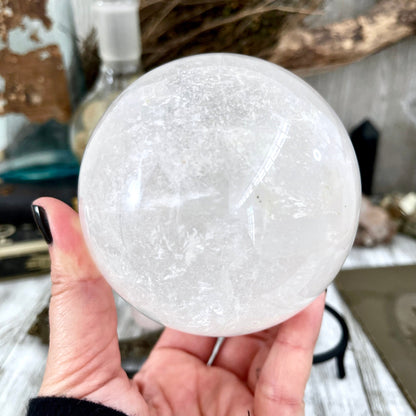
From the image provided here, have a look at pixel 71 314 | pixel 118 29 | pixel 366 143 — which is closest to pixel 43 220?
pixel 71 314

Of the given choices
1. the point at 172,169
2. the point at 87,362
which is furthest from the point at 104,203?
the point at 87,362

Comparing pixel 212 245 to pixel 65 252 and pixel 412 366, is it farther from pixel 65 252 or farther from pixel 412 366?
pixel 412 366

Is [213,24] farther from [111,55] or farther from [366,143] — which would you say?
[366,143]

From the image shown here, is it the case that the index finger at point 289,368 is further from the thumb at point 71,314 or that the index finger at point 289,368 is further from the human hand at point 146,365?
the thumb at point 71,314

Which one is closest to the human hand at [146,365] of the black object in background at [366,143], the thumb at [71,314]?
the thumb at [71,314]

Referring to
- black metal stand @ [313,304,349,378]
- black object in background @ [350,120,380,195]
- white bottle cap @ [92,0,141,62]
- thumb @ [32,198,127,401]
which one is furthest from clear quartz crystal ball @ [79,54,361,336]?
black object in background @ [350,120,380,195]

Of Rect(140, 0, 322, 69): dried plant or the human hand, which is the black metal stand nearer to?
the human hand
